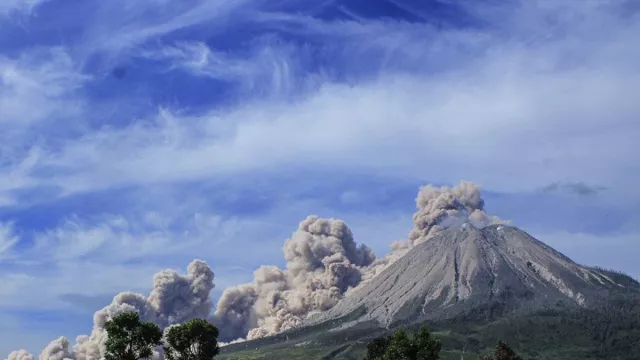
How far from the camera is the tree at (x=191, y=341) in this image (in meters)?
107

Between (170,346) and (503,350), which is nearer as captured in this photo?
(503,350)

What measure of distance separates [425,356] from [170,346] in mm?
40411

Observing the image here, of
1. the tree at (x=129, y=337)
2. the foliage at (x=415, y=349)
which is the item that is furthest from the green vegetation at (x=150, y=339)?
the foliage at (x=415, y=349)

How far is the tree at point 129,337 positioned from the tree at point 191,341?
741cm

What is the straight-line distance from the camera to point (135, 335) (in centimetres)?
9831

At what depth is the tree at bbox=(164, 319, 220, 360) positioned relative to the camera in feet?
350

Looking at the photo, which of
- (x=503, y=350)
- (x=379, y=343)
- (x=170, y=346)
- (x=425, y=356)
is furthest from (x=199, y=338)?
(x=503, y=350)

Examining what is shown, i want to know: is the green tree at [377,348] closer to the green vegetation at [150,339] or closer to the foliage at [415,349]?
the foliage at [415,349]

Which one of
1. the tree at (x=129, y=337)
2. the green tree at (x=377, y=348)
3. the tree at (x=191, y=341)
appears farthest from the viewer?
the green tree at (x=377, y=348)

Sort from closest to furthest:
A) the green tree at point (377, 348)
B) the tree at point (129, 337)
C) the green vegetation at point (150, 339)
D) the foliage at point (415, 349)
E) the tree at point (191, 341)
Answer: the foliage at point (415, 349) < the tree at point (129, 337) < the green vegetation at point (150, 339) < the tree at point (191, 341) < the green tree at point (377, 348)

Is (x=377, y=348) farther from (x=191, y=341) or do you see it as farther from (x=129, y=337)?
(x=129, y=337)

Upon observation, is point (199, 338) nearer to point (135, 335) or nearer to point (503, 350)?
point (135, 335)

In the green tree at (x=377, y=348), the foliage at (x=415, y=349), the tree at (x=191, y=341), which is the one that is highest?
the tree at (x=191, y=341)

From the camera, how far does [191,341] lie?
10756 centimetres
